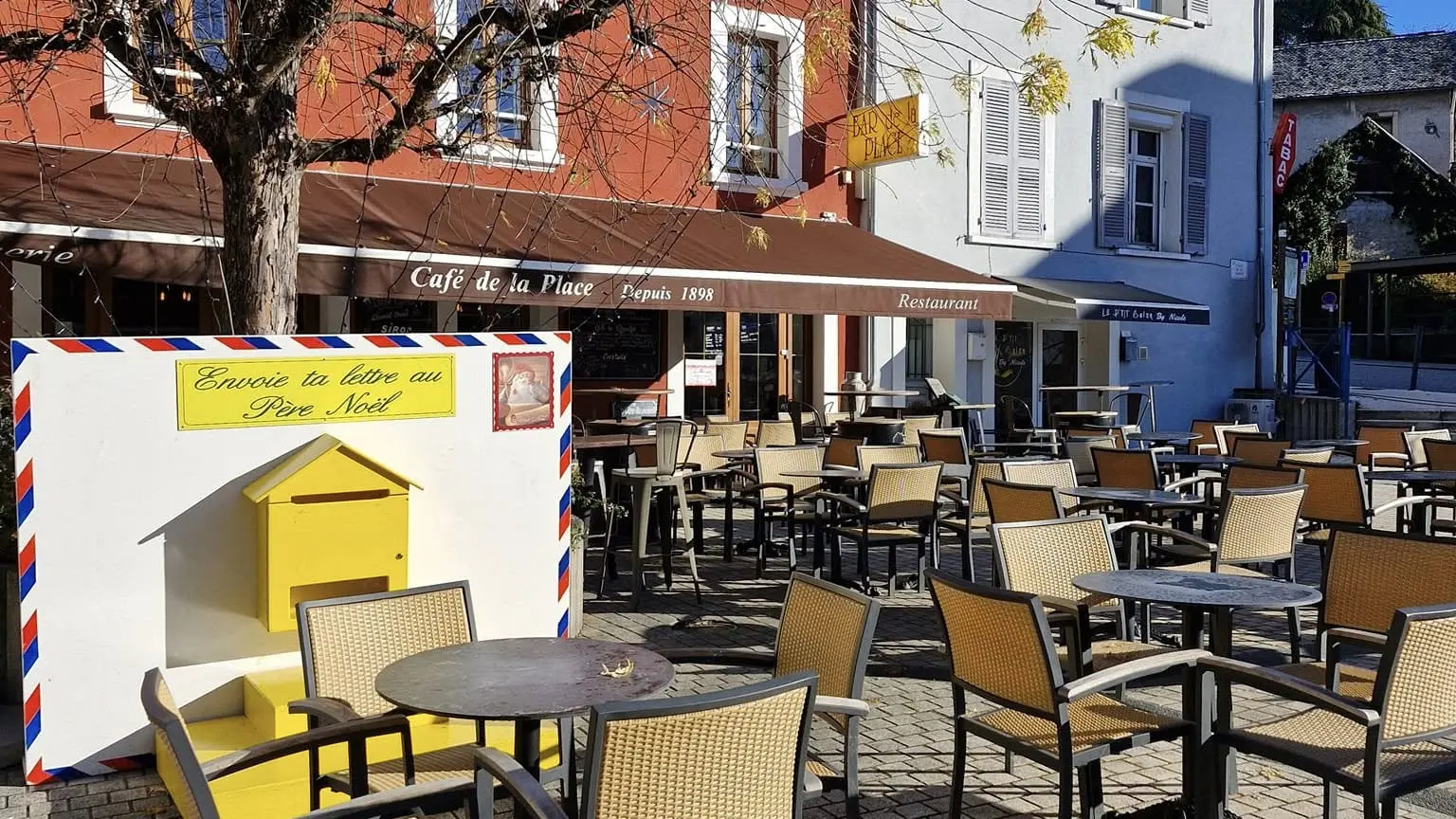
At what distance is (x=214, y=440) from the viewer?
428 cm

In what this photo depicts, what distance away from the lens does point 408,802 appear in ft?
9.17

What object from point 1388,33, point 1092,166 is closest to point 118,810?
point 1092,166

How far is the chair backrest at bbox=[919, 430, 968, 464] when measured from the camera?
8.91 meters

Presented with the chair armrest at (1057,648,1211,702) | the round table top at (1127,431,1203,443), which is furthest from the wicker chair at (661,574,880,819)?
the round table top at (1127,431,1203,443)

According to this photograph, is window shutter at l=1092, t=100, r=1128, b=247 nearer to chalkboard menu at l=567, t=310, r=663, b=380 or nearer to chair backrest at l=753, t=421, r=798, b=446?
chalkboard menu at l=567, t=310, r=663, b=380

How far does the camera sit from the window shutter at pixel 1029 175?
1543 centimetres

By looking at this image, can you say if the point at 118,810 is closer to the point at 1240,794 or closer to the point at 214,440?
the point at 214,440

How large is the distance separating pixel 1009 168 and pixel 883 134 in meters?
3.24

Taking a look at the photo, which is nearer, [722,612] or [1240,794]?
[1240,794]

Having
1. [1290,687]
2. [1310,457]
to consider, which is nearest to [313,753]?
[1290,687]

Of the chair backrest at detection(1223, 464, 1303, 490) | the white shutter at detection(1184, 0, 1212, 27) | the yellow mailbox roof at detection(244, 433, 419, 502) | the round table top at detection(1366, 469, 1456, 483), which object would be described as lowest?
the round table top at detection(1366, 469, 1456, 483)

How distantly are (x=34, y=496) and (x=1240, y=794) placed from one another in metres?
4.14

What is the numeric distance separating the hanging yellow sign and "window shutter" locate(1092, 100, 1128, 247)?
12.4 feet

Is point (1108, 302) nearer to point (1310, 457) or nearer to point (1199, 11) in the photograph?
point (1310, 457)
